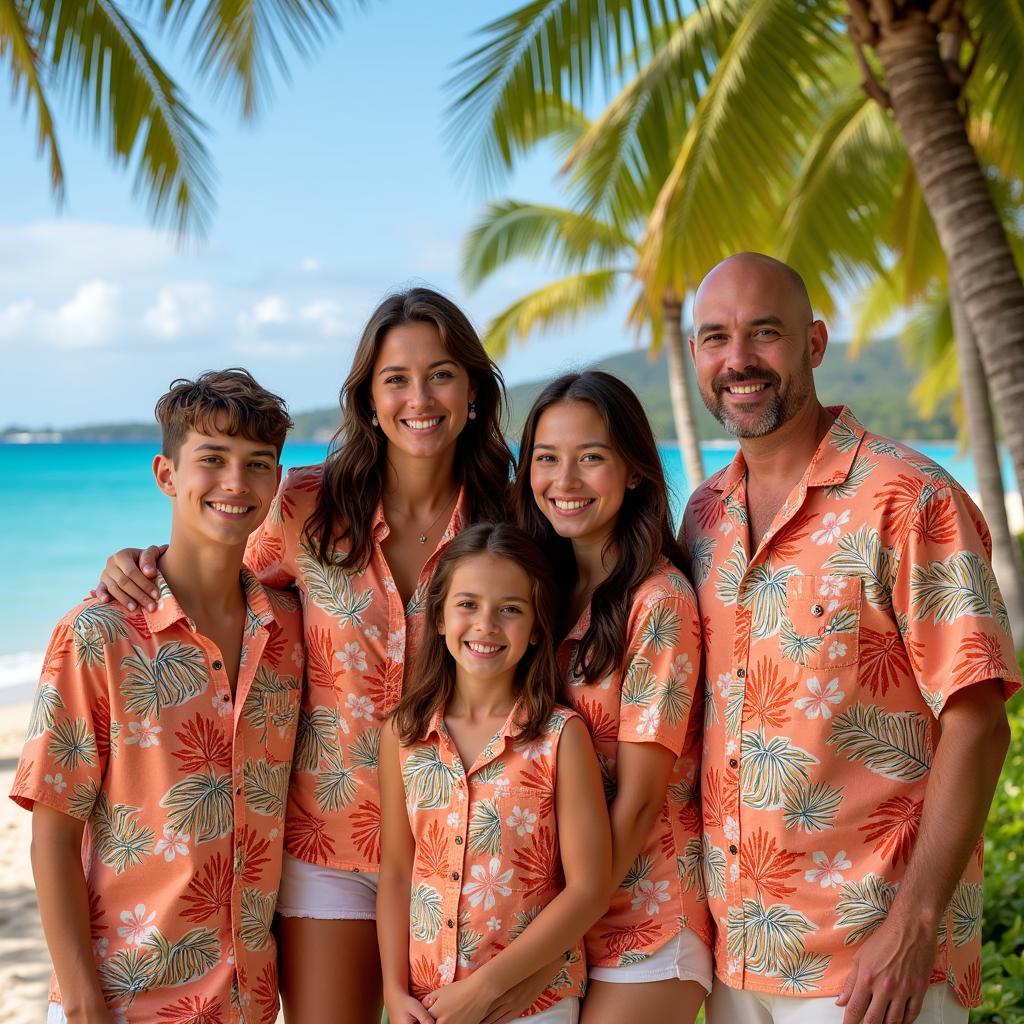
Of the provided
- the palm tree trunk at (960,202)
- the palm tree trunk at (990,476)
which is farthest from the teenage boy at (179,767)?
the palm tree trunk at (990,476)

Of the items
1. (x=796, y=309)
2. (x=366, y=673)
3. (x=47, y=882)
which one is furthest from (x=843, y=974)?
(x=47, y=882)

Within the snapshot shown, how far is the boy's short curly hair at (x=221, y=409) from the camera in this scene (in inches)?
126

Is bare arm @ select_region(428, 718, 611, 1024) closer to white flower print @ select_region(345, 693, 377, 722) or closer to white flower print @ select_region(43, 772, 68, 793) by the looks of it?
white flower print @ select_region(345, 693, 377, 722)

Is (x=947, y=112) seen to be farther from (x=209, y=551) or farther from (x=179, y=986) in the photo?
(x=179, y=986)

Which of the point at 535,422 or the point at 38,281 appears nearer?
the point at 535,422

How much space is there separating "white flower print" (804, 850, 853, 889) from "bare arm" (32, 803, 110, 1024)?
70.1 inches

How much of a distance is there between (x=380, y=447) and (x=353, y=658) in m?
0.75

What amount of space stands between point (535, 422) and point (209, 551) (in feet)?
3.33

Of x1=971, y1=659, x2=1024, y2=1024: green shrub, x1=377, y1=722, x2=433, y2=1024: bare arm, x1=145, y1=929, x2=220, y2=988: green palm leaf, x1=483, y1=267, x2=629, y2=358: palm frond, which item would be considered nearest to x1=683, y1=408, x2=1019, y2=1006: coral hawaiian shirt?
x1=377, y1=722, x2=433, y2=1024: bare arm

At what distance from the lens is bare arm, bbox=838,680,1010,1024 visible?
8.89ft

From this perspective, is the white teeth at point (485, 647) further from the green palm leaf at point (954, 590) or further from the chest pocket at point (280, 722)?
the green palm leaf at point (954, 590)

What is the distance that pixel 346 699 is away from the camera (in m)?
3.37

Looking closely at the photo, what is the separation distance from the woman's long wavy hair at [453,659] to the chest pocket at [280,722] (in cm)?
33

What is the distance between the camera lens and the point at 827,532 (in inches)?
116
